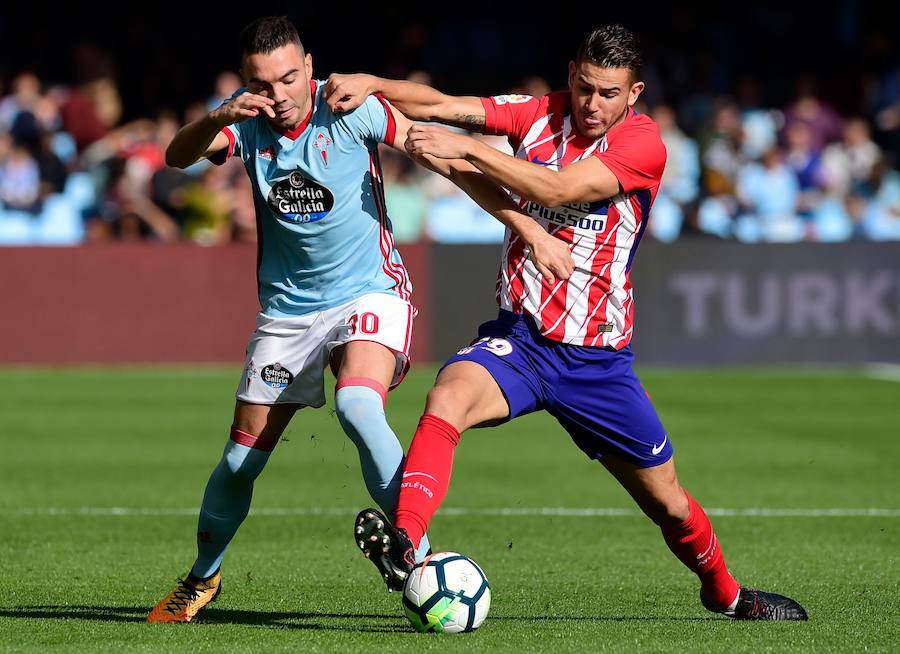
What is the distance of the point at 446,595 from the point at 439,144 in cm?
150

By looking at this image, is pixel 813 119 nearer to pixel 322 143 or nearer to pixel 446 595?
pixel 322 143

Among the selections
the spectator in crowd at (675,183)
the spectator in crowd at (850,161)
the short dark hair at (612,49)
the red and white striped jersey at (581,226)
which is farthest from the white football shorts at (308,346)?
the spectator in crowd at (850,161)

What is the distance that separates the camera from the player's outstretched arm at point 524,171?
200 inches

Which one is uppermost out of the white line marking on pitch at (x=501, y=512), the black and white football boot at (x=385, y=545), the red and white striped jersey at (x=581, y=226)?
the red and white striped jersey at (x=581, y=226)

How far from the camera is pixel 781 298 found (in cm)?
1664

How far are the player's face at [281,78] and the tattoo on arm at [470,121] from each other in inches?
22.9

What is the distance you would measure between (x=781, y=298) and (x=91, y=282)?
24.6 ft

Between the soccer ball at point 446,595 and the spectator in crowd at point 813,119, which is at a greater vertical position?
the soccer ball at point 446,595

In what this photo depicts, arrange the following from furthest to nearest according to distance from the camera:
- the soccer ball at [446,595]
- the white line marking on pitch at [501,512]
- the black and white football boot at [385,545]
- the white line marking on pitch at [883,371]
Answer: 1. the white line marking on pitch at [883,371]
2. the white line marking on pitch at [501,512]
3. the soccer ball at [446,595]
4. the black and white football boot at [385,545]

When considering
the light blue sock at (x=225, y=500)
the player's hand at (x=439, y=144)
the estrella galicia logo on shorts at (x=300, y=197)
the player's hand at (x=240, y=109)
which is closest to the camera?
the player's hand at (x=439, y=144)

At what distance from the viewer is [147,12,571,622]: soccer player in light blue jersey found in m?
5.61

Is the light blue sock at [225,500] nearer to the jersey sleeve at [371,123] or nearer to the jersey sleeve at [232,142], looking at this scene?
the jersey sleeve at [232,142]

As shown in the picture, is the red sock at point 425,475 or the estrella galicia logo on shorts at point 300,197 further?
the estrella galicia logo on shorts at point 300,197

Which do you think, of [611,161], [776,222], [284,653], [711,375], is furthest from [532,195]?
[776,222]
